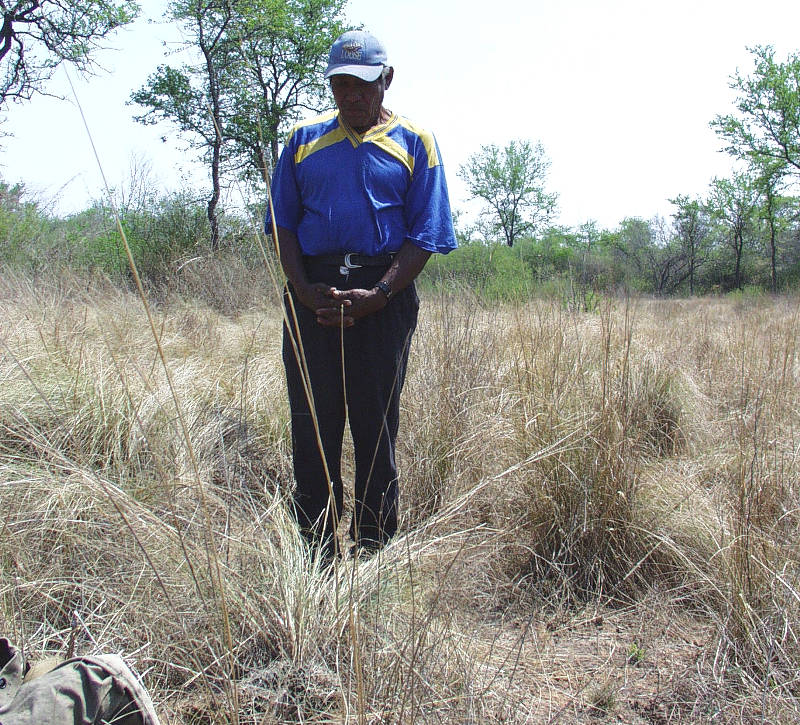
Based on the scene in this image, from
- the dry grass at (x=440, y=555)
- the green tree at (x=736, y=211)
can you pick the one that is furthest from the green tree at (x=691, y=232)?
the dry grass at (x=440, y=555)

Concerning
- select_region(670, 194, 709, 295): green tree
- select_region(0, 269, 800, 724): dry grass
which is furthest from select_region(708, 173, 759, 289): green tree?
select_region(0, 269, 800, 724): dry grass

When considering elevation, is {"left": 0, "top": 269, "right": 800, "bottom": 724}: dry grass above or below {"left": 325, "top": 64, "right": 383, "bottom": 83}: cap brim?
below

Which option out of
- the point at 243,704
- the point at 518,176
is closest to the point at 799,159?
the point at 518,176

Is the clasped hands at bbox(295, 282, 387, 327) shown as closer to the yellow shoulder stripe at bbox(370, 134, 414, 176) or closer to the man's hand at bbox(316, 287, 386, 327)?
the man's hand at bbox(316, 287, 386, 327)

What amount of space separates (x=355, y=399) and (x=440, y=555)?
0.61m

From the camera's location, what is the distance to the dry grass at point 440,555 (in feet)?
4.83

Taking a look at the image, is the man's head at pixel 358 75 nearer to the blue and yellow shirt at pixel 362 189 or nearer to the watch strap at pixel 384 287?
the blue and yellow shirt at pixel 362 189

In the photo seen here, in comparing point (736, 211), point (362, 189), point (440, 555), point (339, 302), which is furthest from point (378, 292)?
point (736, 211)

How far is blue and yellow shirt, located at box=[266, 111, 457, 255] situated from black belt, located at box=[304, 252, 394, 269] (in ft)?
0.06

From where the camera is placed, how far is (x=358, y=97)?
6.67 feet

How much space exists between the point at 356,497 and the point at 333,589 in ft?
2.07

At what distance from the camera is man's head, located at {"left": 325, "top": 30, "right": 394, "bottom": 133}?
78.3 inches

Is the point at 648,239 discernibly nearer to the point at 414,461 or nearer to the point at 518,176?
the point at 518,176

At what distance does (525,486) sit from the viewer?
2408mm
